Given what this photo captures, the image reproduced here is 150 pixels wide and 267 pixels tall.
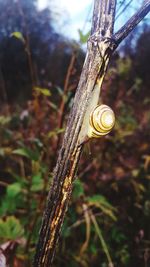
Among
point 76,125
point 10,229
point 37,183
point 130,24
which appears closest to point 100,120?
point 76,125

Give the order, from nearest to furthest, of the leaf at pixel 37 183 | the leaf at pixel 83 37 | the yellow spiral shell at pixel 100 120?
the yellow spiral shell at pixel 100 120 → the leaf at pixel 83 37 → the leaf at pixel 37 183

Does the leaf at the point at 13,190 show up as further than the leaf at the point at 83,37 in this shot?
Yes

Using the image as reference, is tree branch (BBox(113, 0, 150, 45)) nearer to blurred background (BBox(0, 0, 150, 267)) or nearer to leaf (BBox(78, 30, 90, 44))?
blurred background (BBox(0, 0, 150, 267))

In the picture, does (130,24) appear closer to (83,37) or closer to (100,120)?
(100,120)

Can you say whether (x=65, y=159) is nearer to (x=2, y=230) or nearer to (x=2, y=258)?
(x=2, y=258)

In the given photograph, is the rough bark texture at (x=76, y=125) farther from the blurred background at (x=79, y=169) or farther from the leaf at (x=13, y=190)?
the leaf at (x=13, y=190)

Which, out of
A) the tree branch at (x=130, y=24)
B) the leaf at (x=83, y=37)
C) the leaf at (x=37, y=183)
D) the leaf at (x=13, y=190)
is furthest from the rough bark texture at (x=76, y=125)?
the leaf at (x=13, y=190)

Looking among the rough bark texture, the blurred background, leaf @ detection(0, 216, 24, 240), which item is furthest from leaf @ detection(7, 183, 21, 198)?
the rough bark texture
